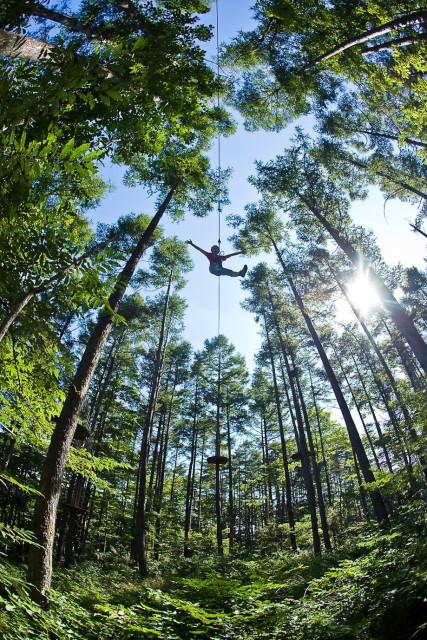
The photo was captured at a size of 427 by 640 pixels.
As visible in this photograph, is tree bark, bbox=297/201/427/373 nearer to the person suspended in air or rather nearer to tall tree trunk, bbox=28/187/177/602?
the person suspended in air

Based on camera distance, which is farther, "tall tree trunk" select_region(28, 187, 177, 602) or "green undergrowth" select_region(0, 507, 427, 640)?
"tall tree trunk" select_region(28, 187, 177, 602)

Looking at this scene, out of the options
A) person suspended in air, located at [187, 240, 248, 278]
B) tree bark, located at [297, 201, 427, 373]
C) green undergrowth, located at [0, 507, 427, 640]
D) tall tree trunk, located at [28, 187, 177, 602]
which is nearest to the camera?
green undergrowth, located at [0, 507, 427, 640]

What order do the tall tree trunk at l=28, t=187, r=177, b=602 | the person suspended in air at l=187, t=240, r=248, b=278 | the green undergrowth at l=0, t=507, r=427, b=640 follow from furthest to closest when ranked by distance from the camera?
the person suspended in air at l=187, t=240, r=248, b=278
the tall tree trunk at l=28, t=187, r=177, b=602
the green undergrowth at l=0, t=507, r=427, b=640

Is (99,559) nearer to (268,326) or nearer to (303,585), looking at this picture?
(303,585)

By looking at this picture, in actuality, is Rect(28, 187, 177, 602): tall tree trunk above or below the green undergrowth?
above

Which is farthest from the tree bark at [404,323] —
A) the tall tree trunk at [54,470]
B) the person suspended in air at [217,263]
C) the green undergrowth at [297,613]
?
the tall tree trunk at [54,470]

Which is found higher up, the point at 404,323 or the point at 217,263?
the point at 217,263

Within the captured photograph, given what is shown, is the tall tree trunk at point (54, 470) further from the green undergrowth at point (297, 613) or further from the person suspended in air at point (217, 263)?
the person suspended in air at point (217, 263)

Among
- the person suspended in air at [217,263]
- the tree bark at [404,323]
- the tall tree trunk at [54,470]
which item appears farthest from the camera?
the person suspended in air at [217,263]

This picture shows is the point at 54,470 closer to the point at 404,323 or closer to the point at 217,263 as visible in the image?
the point at 217,263

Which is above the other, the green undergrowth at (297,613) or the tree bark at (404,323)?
the tree bark at (404,323)

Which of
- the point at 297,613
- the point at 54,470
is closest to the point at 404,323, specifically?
the point at 297,613

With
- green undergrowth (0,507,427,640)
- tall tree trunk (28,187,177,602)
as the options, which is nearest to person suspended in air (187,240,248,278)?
tall tree trunk (28,187,177,602)

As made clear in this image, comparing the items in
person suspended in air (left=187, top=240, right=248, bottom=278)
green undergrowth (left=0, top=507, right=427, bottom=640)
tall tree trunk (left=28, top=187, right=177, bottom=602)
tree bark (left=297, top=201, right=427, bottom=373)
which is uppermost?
person suspended in air (left=187, top=240, right=248, bottom=278)
